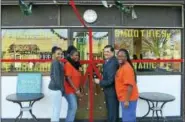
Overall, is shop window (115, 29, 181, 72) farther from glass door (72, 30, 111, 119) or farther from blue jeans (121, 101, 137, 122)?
blue jeans (121, 101, 137, 122)

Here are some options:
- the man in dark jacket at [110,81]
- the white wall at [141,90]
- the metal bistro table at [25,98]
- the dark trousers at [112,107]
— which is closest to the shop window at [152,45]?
Answer: the white wall at [141,90]

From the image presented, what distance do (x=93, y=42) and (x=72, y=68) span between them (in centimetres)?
141

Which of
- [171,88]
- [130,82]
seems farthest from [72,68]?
[171,88]

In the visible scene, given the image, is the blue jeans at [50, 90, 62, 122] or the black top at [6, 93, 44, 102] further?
the black top at [6, 93, 44, 102]

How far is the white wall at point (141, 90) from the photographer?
8.24 m

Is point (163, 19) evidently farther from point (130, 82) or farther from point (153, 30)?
point (130, 82)

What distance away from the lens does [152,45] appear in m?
8.41

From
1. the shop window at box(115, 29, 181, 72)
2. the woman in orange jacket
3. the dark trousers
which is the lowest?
the dark trousers

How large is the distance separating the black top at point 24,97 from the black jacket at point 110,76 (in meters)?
1.44

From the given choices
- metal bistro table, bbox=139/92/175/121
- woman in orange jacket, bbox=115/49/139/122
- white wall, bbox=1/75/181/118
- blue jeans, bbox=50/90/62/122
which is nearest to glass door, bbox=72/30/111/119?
white wall, bbox=1/75/181/118

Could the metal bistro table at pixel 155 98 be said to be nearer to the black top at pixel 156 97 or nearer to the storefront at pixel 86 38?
the black top at pixel 156 97

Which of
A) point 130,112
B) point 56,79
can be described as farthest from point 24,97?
point 130,112

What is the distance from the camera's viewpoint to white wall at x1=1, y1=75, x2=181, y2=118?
27.0 feet

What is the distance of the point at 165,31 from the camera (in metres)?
8.40
